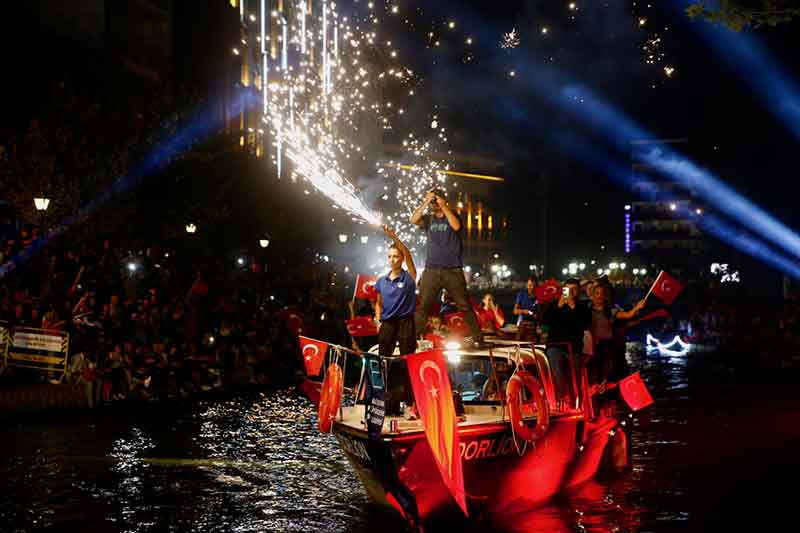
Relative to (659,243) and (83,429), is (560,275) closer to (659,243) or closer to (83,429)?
(659,243)

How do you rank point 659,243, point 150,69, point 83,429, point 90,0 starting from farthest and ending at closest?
point 659,243
point 150,69
point 90,0
point 83,429

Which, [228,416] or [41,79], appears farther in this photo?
[41,79]

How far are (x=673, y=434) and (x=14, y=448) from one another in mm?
11867

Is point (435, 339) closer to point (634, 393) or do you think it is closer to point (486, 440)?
point (486, 440)

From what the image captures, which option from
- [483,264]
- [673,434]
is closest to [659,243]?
[483,264]

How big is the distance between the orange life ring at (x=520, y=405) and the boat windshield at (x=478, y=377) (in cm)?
80

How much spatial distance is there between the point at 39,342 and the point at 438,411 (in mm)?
14010

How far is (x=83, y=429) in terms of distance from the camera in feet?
64.1

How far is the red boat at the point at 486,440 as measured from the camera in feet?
36.0

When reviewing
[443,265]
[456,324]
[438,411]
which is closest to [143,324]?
[456,324]

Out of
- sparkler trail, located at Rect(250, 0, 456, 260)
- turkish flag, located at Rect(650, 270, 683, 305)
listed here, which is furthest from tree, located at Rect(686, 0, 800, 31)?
sparkler trail, located at Rect(250, 0, 456, 260)

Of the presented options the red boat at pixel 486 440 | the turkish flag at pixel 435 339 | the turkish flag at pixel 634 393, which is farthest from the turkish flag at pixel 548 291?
the turkish flag at pixel 435 339

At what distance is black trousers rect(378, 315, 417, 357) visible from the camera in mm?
12453

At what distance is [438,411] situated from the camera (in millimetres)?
10562
